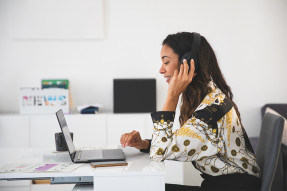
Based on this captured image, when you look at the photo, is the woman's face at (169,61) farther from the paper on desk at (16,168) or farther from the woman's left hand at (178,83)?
the paper on desk at (16,168)

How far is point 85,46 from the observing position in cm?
379

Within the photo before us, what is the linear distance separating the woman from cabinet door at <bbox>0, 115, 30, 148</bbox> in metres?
2.26

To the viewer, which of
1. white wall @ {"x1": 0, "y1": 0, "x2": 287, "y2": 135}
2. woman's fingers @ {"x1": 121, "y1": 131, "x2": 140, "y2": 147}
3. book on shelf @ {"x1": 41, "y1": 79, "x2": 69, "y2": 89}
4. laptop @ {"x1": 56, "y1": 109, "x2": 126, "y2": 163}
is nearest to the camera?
laptop @ {"x1": 56, "y1": 109, "x2": 126, "y2": 163}

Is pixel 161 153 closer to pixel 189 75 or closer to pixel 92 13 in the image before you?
pixel 189 75

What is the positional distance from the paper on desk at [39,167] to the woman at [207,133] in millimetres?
365

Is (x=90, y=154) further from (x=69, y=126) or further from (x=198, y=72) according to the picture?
(x=69, y=126)

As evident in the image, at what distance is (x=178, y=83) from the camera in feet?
5.17

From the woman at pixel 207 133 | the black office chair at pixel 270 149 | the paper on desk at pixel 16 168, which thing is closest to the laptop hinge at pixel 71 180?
the paper on desk at pixel 16 168

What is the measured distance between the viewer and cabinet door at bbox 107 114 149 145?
3402mm

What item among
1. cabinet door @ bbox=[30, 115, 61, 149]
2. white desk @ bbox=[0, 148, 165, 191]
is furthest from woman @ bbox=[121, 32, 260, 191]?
cabinet door @ bbox=[30, 115, 61, 149]

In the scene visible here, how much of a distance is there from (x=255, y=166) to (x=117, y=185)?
607 millimetres

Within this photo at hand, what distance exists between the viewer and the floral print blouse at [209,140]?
55.5 inches

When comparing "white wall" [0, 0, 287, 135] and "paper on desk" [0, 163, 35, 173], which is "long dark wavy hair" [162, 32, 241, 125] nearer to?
"paper on desk" [0, 163, 35, 173]

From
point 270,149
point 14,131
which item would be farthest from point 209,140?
point 14,131
